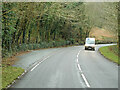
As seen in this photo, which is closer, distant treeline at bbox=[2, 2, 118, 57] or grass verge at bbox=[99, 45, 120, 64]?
distant treeline at bbox=[2, 2, 118, 57]

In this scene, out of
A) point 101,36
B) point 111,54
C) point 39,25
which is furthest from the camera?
point 101,36

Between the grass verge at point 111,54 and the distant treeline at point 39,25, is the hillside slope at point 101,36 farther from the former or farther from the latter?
the grass verge at point 111,54

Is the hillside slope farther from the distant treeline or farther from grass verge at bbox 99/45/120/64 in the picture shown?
grass verge at bbox 99/45/120/64

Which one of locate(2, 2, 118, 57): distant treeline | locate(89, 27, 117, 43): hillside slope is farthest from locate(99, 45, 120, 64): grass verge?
locate(89, 27, 117, 43): hillside slope

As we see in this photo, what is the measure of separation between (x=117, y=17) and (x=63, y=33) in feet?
86.5

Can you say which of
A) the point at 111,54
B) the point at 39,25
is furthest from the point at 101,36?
the point at 111,54

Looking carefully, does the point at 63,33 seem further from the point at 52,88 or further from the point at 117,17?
the point at 52,88

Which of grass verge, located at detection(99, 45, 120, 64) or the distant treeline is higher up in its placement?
the distant treeline

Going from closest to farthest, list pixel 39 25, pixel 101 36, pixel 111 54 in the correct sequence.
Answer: pixel 111 54 → pixel 39 25 → pixel 101 36

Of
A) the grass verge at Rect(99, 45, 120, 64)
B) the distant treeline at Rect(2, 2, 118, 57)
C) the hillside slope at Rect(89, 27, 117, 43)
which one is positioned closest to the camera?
the distant treeline at Rect(2, 2, 118, 57)

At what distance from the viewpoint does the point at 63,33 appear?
184 feet

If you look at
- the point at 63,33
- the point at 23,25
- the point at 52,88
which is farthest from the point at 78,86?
the point at 63,33

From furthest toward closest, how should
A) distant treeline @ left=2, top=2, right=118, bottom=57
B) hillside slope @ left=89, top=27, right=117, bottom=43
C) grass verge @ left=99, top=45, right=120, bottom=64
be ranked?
hillside slope @ left=89, top=27, right=117, bottom=43
grass verge @ left=99, top=45, right=120, bottom=64
distant treeline @ left=2, top=2, right=118, bottom=57

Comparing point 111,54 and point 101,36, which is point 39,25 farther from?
point 101,36
